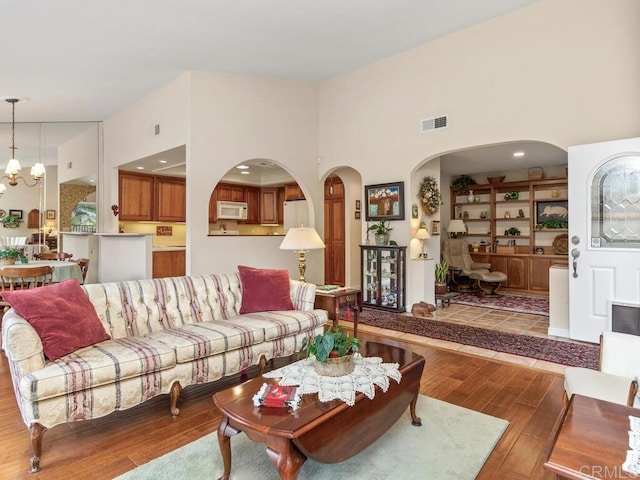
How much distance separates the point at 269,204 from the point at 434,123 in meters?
4.97

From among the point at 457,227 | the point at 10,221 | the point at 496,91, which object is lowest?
the point at 457,227

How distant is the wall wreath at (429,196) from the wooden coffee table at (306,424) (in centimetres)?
402

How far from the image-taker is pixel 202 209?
206 inches

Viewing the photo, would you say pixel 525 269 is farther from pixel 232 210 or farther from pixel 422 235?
pixel 232 210

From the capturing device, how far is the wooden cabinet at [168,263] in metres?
6.82

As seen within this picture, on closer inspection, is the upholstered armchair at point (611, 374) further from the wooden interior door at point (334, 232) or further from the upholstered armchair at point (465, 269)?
the wooden interior door at point (334, 232)

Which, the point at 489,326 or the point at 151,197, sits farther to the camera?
the point at 151,197

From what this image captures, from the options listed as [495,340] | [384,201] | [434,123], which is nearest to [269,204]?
[384,201]

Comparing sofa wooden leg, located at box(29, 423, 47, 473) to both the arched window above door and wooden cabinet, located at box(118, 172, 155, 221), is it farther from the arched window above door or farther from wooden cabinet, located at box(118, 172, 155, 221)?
wooden cabinet, located at box(118, 172, 155, 221)

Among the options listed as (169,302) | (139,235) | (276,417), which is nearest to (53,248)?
(139,235)

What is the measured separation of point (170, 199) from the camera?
8.16 m

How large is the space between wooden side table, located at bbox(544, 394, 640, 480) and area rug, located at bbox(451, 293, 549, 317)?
4.42 m

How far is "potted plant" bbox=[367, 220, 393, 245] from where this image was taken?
5.72 meters

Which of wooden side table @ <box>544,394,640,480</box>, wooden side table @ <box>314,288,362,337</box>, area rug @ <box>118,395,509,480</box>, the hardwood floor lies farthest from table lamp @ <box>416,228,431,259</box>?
wooden side table @ <box>544,394,640,480</box>
